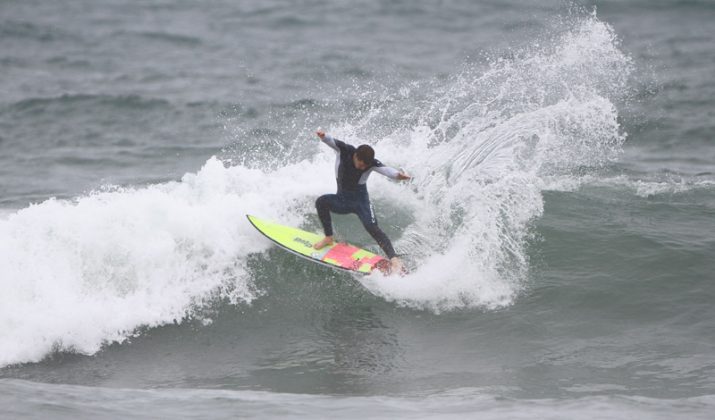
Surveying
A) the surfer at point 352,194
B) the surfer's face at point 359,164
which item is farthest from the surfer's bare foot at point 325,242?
the surfer's face at point 359,164

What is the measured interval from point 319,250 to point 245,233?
3.77 feet

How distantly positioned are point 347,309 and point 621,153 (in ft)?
26.1

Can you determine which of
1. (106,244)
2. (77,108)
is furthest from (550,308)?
(77,108)

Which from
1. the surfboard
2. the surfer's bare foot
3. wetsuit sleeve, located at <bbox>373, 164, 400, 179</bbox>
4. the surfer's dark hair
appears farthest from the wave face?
the surfer's dark hair

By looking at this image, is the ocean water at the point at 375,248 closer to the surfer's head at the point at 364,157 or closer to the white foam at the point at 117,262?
the white foam at the point at 117,262

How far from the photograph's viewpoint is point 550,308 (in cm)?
926

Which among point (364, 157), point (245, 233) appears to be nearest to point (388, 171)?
point (364, 157)

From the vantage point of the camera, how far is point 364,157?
9172 millimetres

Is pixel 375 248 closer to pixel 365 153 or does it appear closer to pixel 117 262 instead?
pixel 365 153

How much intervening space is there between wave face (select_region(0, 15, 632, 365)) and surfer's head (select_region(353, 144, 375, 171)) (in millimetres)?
1354

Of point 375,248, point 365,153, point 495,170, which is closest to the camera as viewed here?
point 365,153

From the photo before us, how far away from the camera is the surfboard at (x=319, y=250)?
955 centimetres

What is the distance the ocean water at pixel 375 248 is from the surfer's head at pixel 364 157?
1404 mm

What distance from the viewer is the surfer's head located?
9086mm
